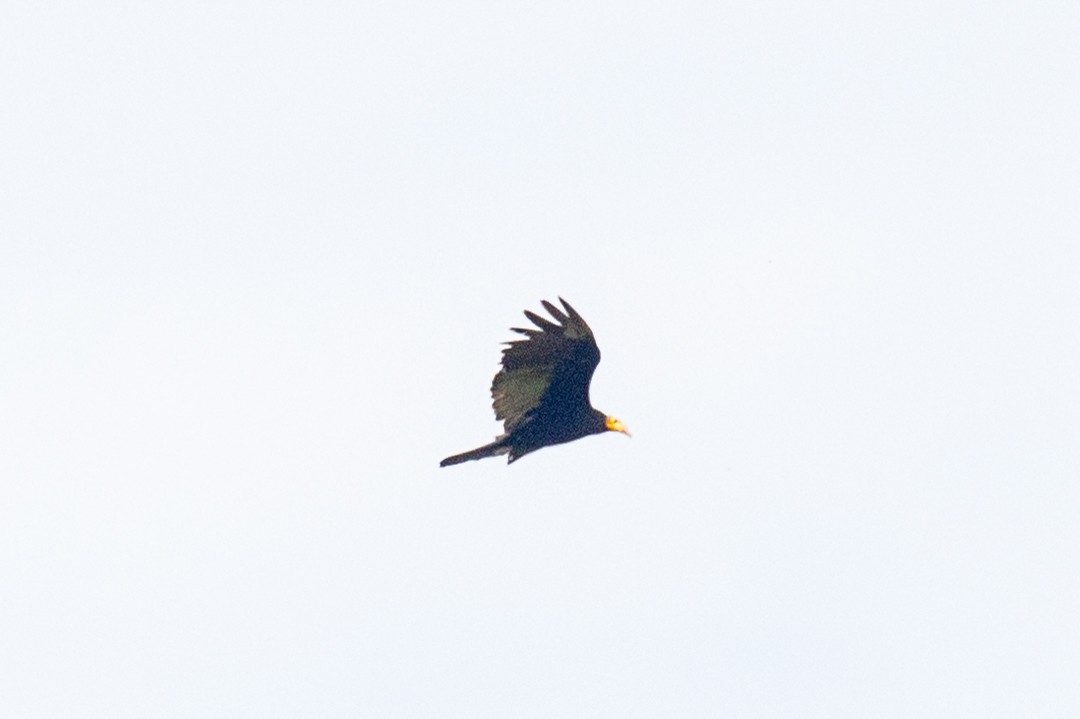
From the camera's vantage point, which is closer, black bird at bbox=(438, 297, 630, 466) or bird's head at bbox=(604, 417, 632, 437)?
black bird at bbox=(438, 297, 630, 466)

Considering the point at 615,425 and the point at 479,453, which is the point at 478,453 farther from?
the point at 615,425

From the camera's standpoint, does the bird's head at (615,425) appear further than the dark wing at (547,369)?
Yes

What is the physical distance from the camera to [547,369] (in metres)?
67.2

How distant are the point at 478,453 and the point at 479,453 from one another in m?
0.01

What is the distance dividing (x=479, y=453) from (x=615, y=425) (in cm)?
224

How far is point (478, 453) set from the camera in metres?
67.9

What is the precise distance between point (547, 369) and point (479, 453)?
1.69 meters

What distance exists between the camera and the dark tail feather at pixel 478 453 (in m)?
67.8

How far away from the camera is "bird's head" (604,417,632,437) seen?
68812 mm

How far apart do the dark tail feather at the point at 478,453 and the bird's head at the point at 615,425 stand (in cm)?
171

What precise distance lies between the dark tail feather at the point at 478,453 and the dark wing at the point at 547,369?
31 centimetres

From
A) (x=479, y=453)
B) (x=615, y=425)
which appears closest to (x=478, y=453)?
(x=479, y=453)

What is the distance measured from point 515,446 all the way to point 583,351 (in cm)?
194

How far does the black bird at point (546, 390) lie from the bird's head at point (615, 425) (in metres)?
0.01
